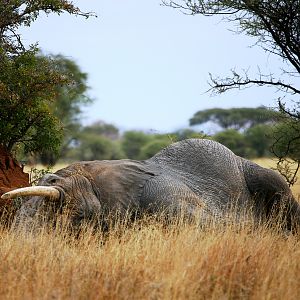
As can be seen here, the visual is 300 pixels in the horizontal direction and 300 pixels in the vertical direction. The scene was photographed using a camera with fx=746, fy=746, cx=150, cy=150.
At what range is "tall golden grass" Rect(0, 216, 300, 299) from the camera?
5031 mm

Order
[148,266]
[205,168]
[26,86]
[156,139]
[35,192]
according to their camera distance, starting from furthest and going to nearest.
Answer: [156,139], [26,86], [205,168], [35,192], [148,266]

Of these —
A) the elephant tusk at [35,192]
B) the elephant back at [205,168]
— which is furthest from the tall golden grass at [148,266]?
the elephant back at [205,168]

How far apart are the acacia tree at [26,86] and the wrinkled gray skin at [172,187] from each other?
3018 mm

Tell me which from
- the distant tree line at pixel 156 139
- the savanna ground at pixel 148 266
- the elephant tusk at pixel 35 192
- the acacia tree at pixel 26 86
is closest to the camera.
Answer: the savanna ground at pixel 148 266

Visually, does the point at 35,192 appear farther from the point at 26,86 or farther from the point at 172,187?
the point at 26,86

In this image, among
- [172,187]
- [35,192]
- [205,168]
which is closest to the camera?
[35,192]

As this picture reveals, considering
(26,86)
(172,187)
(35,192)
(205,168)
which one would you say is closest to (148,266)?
(35,192)

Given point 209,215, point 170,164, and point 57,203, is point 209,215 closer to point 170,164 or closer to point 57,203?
point 170,164

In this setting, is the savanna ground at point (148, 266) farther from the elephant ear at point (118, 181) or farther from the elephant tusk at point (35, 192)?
the elephant ear at point (118, 181)

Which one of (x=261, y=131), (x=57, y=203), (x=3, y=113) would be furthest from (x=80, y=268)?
(x=261, y=131)

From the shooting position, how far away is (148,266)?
5668mm

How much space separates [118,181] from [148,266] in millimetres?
2064

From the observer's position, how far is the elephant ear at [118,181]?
7484 millimetres

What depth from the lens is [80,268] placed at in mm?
5633
